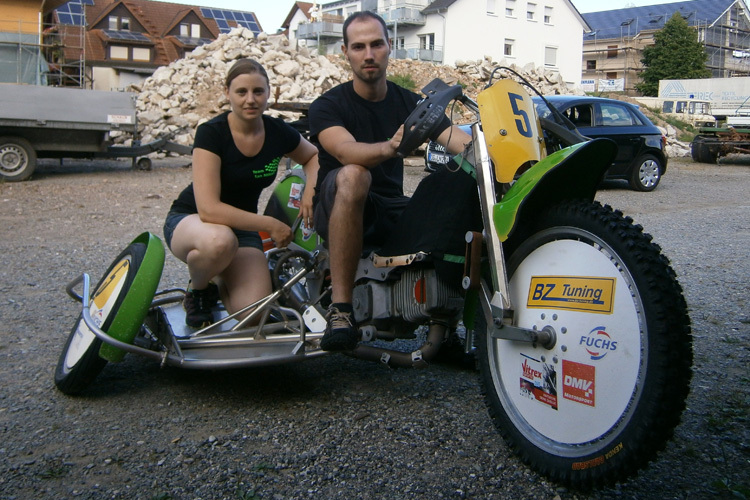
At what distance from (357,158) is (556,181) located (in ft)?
2.94

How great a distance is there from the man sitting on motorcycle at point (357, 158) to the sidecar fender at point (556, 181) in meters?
0.53

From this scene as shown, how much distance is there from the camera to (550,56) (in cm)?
5778

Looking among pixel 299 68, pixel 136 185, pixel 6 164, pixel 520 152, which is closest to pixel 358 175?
pixel 520 152

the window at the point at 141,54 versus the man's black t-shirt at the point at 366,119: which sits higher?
the window at the point at 141,54

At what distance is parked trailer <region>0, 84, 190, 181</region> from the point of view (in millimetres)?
13508

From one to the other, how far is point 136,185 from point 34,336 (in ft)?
30.8

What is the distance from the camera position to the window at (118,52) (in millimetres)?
51781

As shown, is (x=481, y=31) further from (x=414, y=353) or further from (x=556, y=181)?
(x=556, y=181)

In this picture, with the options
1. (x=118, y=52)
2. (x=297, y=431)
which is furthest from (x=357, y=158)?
(x=118, y=52)

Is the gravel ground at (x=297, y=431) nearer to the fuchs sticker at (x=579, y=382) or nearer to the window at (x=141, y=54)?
the fuchs sticker at (x=579, y=382)

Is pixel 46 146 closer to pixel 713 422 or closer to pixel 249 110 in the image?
pixel 249 110

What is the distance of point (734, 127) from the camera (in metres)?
23.1

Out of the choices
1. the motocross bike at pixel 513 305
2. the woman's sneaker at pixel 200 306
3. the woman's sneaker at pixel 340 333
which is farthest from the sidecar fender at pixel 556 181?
the woman's sneaker at pixel 200 306

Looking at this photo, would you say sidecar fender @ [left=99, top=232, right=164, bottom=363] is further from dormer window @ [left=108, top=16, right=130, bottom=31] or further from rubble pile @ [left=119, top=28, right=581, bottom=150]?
dormer window @ [left=108, top=16, right=130, bottom=31]
